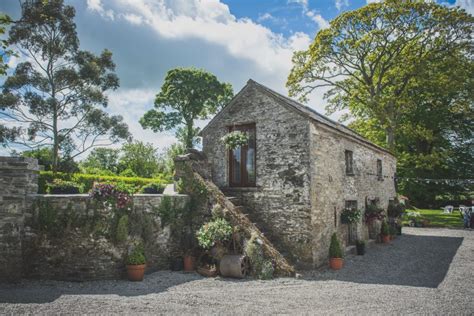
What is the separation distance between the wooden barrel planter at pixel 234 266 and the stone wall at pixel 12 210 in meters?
5.27

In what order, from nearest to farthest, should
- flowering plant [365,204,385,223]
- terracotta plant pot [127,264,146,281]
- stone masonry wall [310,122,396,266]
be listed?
terracotta plant pot [127,264,146,281], stone masonry wall [310,122,396,266], flowering plant [365,204,385,223]

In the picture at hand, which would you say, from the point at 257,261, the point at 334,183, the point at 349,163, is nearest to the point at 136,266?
the point at 257,261

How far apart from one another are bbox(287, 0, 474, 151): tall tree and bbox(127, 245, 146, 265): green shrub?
818 inches

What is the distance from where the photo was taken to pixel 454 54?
22438 millimetres

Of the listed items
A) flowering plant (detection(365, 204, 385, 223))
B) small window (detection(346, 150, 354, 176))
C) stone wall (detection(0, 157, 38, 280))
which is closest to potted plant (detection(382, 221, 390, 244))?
flowering plant (detection(365, 204, 385, 223))

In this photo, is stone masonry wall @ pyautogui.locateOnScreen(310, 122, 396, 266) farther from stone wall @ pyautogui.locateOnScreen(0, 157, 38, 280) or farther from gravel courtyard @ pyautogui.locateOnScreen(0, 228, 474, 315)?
stone wall @ pyautogui.locateOnScreen(0, 157, 38, 280)

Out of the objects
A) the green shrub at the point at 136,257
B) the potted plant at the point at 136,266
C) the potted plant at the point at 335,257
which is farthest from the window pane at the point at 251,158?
the potted plant at the point at 136,266

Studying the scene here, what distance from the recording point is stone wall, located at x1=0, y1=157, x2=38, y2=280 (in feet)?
25.1

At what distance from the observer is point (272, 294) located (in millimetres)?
7215

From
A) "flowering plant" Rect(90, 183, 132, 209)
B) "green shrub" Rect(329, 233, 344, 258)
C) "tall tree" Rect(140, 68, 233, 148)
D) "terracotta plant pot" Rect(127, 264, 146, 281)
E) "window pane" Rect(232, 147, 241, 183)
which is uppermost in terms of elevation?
"tall tree" Rect(140, 68, 233, 148)

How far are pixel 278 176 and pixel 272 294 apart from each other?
173 inches

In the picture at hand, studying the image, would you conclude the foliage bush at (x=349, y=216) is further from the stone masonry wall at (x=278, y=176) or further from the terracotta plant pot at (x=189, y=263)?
the terracotta plant pot at (x=189, y=263)

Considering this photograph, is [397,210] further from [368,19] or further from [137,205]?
[137,205]

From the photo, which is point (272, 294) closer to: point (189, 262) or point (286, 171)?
point (189, 262)
